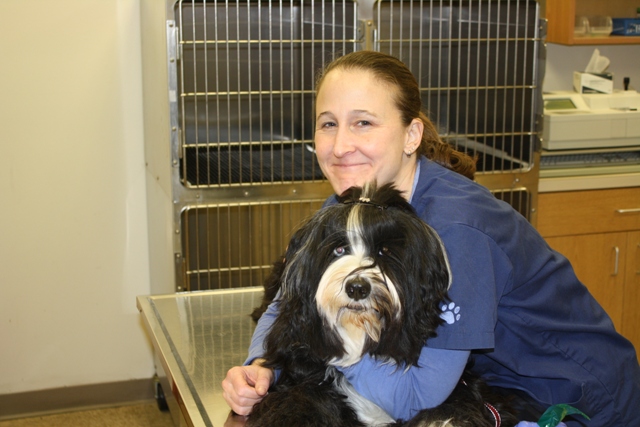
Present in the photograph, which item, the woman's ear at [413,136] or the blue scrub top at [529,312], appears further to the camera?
the woman's ear at [413,136]

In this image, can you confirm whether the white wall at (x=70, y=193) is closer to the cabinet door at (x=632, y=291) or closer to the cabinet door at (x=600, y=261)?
the cabinet door at (x=600, y=261)

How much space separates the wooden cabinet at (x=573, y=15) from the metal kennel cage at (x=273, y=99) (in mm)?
604

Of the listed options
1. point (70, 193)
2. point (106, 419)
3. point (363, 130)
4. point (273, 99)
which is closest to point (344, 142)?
point (363, 130)

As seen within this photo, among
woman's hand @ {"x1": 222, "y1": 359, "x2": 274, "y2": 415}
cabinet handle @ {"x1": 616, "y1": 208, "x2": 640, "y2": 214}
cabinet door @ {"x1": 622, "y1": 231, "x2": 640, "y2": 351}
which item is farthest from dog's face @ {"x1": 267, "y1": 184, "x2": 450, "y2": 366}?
cabinet door @ {"x1": 622, "y1": 231, "x2": 640, "y2": 351}

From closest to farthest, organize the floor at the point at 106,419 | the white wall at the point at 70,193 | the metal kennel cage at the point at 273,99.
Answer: the metal kennel cage at the point at 273,99, the white wall at the point at 70,193, the floor at the point at 106,419

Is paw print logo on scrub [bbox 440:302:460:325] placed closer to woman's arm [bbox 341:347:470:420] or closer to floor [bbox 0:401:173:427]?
woman's arm [bbox 341:347:470:420]

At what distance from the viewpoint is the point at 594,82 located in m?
3.71

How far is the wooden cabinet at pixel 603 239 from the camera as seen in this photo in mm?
3416

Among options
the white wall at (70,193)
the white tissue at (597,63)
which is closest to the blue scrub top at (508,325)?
the white wall at (70,193)

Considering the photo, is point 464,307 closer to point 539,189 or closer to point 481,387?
point 481,387

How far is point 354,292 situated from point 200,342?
0.75 meters

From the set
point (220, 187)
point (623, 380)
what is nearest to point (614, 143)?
point (220, 187)

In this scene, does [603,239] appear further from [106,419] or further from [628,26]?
[106,419]

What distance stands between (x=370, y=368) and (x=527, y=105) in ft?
6.58
